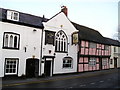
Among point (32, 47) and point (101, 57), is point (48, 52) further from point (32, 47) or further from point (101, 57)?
point (101, 57)

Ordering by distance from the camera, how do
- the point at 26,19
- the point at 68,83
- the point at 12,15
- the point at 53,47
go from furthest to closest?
the point at 53,47 → the point at 26,19 → the point at 12,15 → the point at 68,83

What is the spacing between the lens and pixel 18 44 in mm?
15727

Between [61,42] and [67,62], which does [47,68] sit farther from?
[61,42]

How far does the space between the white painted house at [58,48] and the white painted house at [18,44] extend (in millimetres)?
1085

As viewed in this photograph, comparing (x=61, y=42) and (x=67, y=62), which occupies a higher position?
(x=61, y=42)

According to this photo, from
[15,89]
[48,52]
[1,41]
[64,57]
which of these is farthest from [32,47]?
[15,89]

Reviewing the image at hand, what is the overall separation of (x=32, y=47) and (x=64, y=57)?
5.41m

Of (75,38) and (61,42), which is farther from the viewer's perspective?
(75,38)

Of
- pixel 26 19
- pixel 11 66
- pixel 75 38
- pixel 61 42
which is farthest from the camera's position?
pixel 75 38

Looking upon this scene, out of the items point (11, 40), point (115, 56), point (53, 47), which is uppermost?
point (11, 40)

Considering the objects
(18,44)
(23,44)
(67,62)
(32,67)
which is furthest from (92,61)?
(18,44)

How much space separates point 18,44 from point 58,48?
5.93 m

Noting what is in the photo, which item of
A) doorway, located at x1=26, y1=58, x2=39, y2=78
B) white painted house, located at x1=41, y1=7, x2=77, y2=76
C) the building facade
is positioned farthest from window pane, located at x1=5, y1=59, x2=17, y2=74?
the building facade

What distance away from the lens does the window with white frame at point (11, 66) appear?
14909 mm
